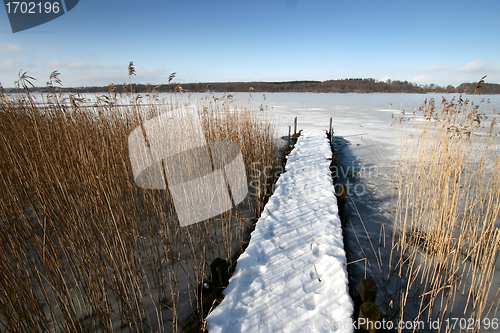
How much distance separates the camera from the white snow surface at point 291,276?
131cm

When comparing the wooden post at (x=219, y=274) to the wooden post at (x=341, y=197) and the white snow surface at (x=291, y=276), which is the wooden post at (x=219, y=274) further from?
the wooden post at (x=341, y=197)

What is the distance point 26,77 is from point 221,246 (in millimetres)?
2213

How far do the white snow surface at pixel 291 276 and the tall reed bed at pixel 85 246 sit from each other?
0.80 feet

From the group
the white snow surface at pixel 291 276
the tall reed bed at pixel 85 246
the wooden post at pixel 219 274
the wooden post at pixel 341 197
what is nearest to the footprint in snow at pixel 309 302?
the white snow surface at pixel 291 276

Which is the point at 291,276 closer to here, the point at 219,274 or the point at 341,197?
the point at 219,274

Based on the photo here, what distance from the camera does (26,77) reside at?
1.77 m

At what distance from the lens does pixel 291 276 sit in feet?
5.41

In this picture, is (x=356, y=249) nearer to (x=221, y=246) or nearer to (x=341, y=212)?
(x=341, y=212)

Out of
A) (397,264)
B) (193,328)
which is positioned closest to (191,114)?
(193,328)

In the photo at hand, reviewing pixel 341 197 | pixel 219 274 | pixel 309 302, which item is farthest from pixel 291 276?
pixel 341 197

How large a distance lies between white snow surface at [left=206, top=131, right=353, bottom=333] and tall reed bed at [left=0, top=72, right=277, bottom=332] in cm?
24

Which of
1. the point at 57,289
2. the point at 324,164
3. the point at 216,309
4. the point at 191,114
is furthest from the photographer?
the point at 324,164

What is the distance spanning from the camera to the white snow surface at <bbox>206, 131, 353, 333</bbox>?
1.31m

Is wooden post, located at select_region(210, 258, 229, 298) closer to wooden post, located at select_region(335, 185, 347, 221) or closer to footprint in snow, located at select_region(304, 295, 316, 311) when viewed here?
footprint in snow, located at select_region(304, 295, 316, 311)
